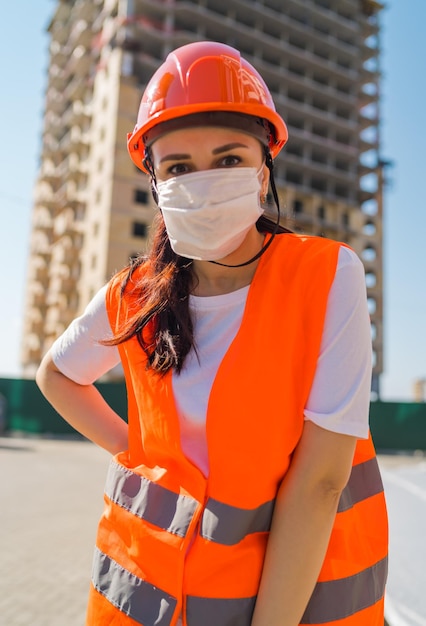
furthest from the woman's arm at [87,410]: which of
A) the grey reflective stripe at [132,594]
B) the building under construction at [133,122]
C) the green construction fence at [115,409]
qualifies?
the building under construction at [133,122]

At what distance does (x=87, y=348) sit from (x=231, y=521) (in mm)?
694

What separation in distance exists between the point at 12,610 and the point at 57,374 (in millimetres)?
3092

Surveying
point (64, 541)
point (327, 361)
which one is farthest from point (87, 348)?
point (64, 541)

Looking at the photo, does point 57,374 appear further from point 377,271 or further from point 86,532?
point 377,271

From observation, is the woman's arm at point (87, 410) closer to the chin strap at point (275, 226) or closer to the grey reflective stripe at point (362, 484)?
the chin strap at point (275, 226)

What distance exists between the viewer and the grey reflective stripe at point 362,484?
1137 mm

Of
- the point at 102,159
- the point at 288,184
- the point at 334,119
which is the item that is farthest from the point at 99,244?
the point at 334,119

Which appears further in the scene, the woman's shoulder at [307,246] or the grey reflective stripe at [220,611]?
the woman's shoulder at [307,246]

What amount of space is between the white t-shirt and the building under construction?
33.3 m

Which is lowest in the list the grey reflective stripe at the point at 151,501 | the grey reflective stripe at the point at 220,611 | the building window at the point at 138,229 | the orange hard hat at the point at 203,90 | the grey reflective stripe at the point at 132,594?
the grey reflective stripe at the point at 132,594

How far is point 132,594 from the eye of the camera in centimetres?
114

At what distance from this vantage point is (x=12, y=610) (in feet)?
12.5

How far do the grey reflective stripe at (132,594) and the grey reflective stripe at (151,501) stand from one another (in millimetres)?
124

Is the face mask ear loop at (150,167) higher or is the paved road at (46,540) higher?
the face mask ear loop at (150,167)
